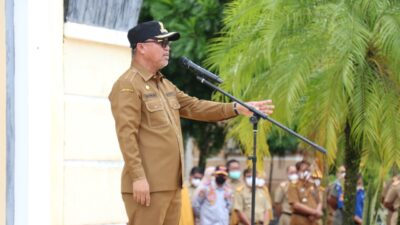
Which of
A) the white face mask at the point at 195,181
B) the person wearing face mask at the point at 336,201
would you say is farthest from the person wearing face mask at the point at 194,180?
the person wearing face mask at the point at 336,201

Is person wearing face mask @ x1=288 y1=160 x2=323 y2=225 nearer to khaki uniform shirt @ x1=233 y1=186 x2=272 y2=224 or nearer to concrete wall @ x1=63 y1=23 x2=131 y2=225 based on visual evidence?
khaki uniform shirt @ x1=233 y1=186 x2=272 y2=224

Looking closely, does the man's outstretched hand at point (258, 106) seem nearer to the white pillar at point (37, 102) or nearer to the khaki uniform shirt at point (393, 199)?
the white pillar at point (37, 102)

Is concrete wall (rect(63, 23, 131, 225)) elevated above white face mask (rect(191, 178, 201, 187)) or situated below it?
above

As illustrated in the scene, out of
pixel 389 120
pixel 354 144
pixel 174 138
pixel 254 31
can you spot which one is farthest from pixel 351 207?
pixel 174 138

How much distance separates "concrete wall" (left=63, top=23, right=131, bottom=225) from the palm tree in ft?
13.6

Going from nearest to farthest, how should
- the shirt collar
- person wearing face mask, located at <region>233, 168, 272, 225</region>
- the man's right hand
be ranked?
the man's right hand, the shirt collar, person wearing face mask, located at <region>233, 168, 272, 225</region>

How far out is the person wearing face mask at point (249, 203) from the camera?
527 inches

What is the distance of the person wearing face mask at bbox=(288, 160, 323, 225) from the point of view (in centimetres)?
1441

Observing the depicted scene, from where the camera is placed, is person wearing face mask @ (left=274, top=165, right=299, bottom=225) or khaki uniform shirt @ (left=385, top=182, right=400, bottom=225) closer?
khaki uniform shirt @ (left=385, top=182, right=400, bottom=225)

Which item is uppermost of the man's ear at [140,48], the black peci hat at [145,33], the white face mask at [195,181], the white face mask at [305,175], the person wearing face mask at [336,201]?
the black peci hat at [145,33]

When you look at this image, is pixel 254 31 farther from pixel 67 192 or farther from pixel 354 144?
pixel 67 192

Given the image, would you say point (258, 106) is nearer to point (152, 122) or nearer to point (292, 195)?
point (152, 122)

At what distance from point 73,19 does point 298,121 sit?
213 inches
